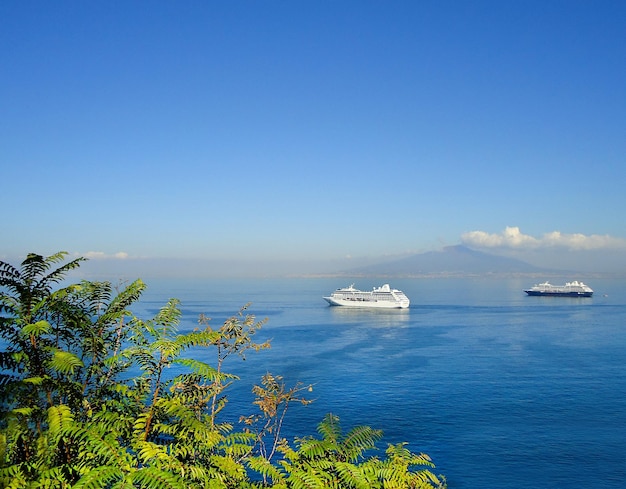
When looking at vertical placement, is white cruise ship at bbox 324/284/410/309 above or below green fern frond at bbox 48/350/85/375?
below

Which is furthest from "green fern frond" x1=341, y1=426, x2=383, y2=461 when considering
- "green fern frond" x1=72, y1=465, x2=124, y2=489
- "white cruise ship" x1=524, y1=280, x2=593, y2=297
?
"white cruise ship" x1=524, y1=280, x2=593, y2=297

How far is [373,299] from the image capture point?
478 feet

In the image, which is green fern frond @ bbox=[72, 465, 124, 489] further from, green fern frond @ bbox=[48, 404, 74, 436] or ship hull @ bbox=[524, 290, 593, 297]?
ship hull @ bbox=[524, 290, 593, 297]

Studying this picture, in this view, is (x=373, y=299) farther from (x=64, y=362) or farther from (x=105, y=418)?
(x=64, y=362)

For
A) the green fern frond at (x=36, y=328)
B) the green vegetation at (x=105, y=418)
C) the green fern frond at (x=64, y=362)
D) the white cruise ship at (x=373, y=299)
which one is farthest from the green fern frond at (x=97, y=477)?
the white cruise ship at (x=373, y=299)

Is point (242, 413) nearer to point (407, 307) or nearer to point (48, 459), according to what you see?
point (48, 459)

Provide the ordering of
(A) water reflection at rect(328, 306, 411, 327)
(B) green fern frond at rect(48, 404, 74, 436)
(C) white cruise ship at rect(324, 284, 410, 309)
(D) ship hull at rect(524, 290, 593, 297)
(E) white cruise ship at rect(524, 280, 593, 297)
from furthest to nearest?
(E) white cruise ship at rect(524, 280, 593, 297) → (D) ship hull at rect(524, 290, 593, 297) → (C) white cruise ship at rect(324, 284, 410, 309) → (A) water reflection at rect(328, 306, 411, 327) → (B) green fern frond at rect(48, 404, 74, 436)

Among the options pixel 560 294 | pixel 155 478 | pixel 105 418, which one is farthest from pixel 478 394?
pixel 560 294

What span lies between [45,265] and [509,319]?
110m

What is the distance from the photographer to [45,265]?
9.53 metres

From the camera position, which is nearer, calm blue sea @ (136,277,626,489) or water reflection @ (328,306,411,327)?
calm blue sea @ (136,277,626,489)

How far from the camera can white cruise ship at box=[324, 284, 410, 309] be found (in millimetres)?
139250

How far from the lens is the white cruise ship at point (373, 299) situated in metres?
A: 139

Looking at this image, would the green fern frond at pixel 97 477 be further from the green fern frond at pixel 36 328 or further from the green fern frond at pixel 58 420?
the green fern frond at pixel 36 328
